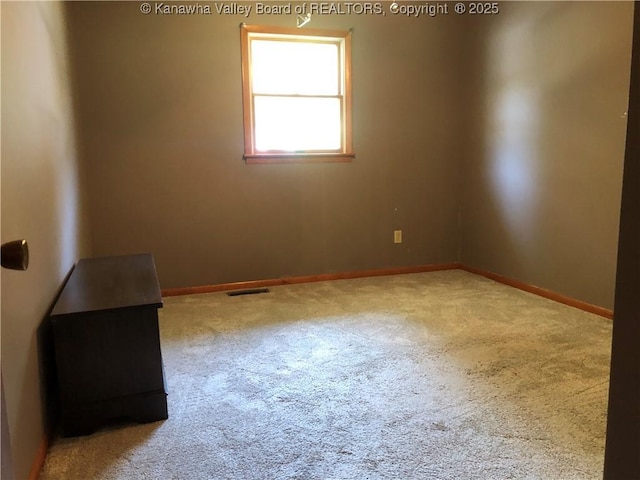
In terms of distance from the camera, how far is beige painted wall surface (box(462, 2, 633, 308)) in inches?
118

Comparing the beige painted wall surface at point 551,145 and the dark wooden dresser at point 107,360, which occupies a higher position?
the beige painted wall surface at point 551,145

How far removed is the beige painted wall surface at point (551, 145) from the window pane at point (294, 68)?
4.12ft

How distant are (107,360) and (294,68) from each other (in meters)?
2.80

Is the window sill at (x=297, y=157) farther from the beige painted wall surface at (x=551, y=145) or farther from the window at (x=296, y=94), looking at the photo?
the beige painted wall surface at (x=551, y=145)

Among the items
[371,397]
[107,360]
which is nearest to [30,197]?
[107,360]

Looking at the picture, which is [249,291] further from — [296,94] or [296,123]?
[296,94]

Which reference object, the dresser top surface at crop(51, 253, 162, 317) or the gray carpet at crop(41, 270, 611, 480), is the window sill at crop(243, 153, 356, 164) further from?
the dresser top surface at crop(51, 253, 162, 317)

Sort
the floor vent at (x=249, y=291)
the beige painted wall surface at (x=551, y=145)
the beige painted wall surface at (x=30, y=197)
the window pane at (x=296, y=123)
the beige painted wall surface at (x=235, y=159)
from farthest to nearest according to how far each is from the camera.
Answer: the window pane at (x=296, y=123) < the floor vent at (x=249, y=291) < the beige painted wall surface at (x=235, y=159) < the beige painted wall surface at (x=551, y=145) < the beige painted wall surface at (x=30, y=197)

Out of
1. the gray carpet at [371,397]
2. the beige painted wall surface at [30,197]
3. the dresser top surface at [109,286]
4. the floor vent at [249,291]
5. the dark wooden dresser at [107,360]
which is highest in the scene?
the beige painted wall surface at [30,197]

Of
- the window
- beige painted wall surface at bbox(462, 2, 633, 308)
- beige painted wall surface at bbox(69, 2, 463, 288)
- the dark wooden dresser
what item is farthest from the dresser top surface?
beige painted wall surface at bbox(462, 2, 633, 308)

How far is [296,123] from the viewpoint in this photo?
3.96 metres

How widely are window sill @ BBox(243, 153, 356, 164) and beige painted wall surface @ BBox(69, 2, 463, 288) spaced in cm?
5

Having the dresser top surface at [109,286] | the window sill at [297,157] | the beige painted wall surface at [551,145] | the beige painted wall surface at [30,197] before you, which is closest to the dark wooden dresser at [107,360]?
the dresser top surface at [109,286]

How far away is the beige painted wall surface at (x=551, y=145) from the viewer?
9.82 ft
